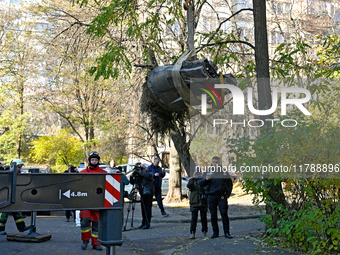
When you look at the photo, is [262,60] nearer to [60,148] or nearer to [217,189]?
[217,189]

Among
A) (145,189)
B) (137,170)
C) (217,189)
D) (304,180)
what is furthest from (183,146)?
(304,180)

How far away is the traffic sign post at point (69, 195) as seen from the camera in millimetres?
5664

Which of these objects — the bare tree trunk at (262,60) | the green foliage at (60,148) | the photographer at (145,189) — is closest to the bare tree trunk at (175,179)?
the photographer at (145,189)

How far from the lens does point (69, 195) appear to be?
6.02 metres

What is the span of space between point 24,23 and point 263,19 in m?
25.9

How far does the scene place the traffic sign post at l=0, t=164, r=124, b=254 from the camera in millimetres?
5664

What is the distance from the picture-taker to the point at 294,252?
7379 millimetres

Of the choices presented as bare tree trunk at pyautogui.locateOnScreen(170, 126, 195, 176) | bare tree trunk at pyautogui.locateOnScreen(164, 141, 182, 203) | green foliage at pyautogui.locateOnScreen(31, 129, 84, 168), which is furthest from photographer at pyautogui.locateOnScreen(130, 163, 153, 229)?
green foliage at pyautogui.locateOnScreen(31, 129, 84, 168)

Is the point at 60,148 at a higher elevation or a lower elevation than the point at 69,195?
higher

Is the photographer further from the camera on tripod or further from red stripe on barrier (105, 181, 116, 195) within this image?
red stripe on barrier (105, 181, 116, 195)

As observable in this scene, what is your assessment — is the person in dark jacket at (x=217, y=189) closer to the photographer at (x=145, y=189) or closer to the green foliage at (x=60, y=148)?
the photographer at (x=145, y=189)

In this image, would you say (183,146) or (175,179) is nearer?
(183,146)

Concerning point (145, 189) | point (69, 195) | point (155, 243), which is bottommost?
point (155, 243)

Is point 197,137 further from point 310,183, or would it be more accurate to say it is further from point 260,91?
point 310,183
